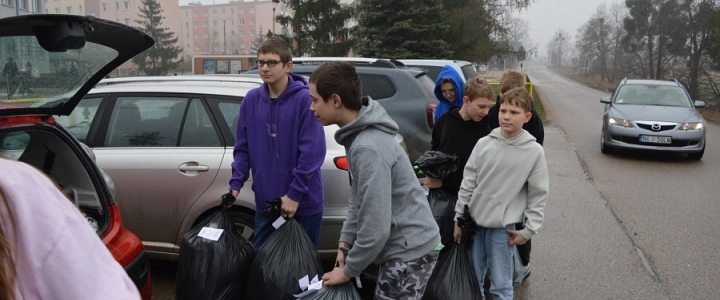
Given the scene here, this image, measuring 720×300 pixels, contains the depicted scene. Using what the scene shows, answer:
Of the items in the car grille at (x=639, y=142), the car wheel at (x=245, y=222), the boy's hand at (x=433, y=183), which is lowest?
the car grille at (x=639, y=142)

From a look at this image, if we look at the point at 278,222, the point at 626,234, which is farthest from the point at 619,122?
the point at 278,222

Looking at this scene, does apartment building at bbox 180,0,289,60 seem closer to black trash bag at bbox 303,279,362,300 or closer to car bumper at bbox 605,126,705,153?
car bumper at bbox 605,126,705,153

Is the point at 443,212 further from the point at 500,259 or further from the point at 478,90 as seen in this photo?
the point at 478,90

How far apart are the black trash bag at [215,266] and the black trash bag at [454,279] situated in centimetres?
103

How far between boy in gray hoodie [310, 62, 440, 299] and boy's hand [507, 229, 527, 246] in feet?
2.84

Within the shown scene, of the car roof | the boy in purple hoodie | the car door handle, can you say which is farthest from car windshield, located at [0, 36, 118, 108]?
the car roof

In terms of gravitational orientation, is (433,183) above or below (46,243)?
below

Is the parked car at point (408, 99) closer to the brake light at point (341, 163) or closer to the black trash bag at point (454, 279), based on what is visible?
the brake light at point (341, 163)

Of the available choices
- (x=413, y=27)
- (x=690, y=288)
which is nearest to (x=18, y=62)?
(x=690, y=288)

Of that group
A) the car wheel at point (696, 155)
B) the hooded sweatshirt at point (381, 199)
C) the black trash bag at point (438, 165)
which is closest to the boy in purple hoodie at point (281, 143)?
the black trash bag at point (438, 165)

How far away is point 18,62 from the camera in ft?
8.18

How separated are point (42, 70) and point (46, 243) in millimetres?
1881

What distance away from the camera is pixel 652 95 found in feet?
39.8

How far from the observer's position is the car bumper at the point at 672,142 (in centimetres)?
1057
